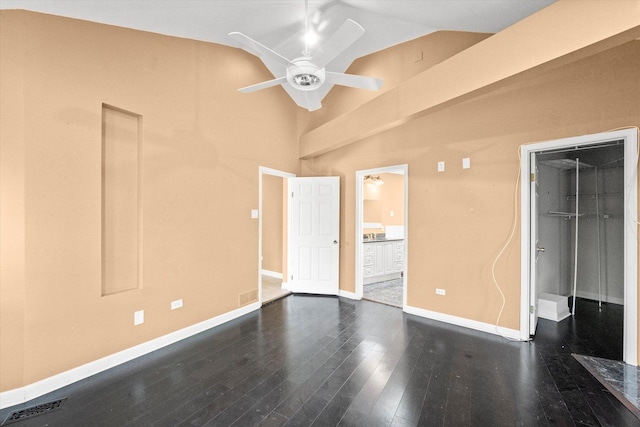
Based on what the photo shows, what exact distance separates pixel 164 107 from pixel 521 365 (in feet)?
14.6

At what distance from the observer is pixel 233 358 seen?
2.76 m

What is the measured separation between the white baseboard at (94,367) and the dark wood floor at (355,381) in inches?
3.0

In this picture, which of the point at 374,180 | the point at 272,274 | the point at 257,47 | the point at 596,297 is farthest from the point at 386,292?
the point at 257,47

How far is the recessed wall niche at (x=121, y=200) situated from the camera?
270 centimetres

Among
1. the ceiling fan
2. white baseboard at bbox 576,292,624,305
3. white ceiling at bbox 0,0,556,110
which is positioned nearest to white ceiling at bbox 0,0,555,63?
white ceiling at bbox 0,0,556,110

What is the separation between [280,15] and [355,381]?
3.62 metres

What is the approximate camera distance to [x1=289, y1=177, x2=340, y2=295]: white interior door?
4.88 m

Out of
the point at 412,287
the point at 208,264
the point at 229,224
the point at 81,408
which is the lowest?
the point at 81,408

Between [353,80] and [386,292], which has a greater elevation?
[353,80]

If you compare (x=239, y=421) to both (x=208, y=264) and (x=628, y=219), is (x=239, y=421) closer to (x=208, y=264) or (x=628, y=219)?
(x=208, y=264)

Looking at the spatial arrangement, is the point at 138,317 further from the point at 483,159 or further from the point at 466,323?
the point at 483,159

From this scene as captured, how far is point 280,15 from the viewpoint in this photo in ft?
9.69

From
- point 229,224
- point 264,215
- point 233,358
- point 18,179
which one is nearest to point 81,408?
point 233,358

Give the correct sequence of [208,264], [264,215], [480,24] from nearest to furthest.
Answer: [480,24] < [208,264] < [264,215]
